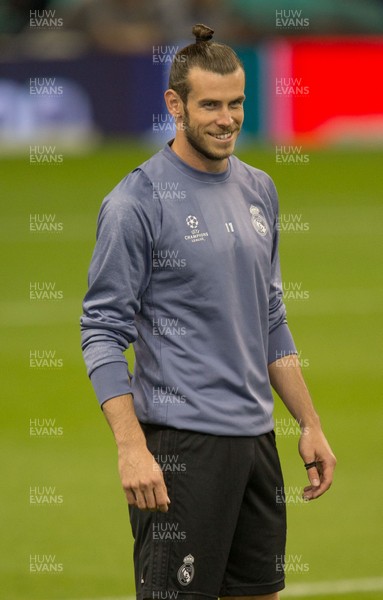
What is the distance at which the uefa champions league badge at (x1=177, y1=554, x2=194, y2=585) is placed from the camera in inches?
198

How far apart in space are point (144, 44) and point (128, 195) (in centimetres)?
2050

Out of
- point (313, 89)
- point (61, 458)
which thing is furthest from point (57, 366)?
point (313, 89)

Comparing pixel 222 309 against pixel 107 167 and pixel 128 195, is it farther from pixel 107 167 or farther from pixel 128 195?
pixel 107 167

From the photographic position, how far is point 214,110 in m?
5.05

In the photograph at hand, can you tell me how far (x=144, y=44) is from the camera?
25.1 m

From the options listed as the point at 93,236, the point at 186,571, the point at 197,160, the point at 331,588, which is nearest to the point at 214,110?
the point at 197,160

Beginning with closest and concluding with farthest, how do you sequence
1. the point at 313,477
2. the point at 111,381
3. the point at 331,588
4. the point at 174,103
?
the point at 111,381, the point at 174,103, the point at 313,477, the point at 331,588

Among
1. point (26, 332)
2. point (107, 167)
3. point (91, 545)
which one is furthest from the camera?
point (107, 167)

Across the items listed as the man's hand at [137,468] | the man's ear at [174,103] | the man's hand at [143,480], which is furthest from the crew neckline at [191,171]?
the man's hand at [143,480]

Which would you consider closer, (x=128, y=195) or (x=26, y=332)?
(x=128, y=195)

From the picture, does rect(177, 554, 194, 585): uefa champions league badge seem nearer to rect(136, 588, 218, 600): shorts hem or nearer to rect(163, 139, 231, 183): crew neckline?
rect(136, 588, 218, 600): shorts hem

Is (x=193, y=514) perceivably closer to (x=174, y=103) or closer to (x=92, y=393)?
(x=174, y=103)

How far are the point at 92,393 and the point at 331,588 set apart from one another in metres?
4.25

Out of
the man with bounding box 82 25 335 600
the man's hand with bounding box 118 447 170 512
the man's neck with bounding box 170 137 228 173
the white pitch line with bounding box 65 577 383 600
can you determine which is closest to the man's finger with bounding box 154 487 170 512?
the man's hand with bounding box 118 447 170 512
